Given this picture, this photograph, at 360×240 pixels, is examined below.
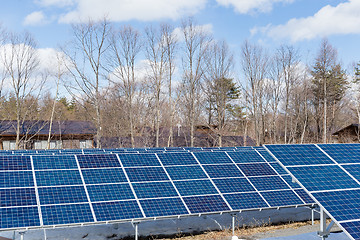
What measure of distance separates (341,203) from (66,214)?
26.3ft

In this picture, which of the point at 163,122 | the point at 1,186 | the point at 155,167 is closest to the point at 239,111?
the point at 163,122

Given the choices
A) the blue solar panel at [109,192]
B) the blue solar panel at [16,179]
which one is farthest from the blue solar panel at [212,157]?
the blue solar panel at [16,179]

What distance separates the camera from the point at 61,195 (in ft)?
38.3

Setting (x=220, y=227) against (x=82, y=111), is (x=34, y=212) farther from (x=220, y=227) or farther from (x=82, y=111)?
(x=82, y=111)

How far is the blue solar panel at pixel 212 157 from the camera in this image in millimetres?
15953

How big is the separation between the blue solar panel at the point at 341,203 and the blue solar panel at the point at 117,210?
583cm

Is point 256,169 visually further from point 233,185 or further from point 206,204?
point 206,204

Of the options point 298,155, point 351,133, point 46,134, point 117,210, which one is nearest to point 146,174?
point 117,210

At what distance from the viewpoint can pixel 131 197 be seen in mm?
12195

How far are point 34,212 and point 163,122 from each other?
186 ft

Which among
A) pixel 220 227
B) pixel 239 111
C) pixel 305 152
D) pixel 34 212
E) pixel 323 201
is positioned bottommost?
pixel 220 227

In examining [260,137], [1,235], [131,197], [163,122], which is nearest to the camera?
[1,235]

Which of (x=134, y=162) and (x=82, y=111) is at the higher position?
(x=82, y=111)

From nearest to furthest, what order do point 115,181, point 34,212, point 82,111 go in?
point 34,212
point 115,181
point 82,111
